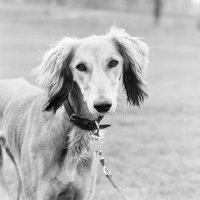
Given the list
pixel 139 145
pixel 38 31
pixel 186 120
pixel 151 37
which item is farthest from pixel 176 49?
pixel 139 145

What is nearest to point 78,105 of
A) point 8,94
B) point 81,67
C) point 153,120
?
point 81,67

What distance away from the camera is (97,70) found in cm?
310

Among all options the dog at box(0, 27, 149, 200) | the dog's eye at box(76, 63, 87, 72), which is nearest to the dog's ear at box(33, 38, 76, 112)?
the dog at box(0, 27, 149, 200)

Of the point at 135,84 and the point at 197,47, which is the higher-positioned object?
the point at 135,84

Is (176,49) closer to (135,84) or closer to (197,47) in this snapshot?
(197,47)

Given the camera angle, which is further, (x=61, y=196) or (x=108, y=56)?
(x=61, y=196)

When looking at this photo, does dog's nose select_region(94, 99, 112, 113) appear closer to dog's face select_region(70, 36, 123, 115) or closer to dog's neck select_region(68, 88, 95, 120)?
dog's face select_region(70, 36, 123, 115)

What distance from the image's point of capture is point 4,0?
98.4ft

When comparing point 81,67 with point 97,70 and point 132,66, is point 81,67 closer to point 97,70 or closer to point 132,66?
point 97,70

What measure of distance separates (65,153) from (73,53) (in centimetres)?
78

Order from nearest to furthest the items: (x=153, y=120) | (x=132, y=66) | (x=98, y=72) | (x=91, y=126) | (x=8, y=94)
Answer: (x=98, y=72), (x=91, y=126), (x=132, y=66), (x=8, y=94), (x=153, y=120)

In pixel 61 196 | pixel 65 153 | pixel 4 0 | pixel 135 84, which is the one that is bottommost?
pixel 4 0

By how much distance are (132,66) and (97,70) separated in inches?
17.0

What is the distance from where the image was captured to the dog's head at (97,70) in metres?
2.97
